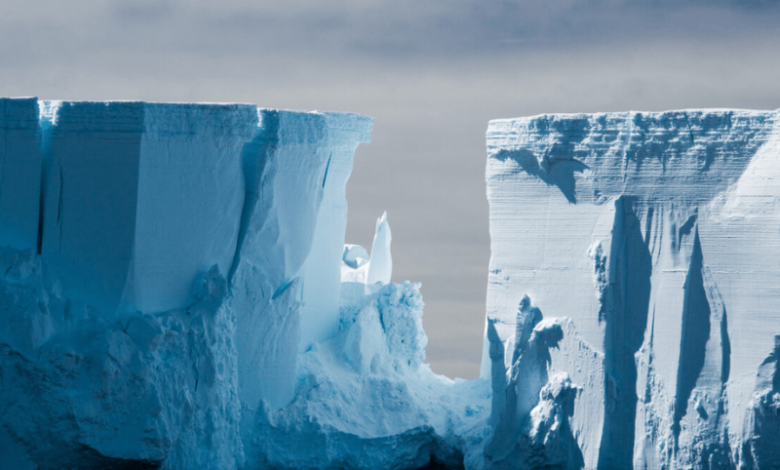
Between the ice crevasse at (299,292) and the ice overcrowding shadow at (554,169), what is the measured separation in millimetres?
17

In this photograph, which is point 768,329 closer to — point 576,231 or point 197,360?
point 576,231

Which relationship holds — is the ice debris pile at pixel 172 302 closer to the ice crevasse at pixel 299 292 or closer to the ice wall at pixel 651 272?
the ice crevasse at pixel 299 292

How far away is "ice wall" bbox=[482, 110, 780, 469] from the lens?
38.9 ft

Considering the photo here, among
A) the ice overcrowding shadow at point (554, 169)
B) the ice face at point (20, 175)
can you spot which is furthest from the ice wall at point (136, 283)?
the ice overcrowding shadow at point (554, 169)

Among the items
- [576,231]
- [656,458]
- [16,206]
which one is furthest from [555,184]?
[16,206]

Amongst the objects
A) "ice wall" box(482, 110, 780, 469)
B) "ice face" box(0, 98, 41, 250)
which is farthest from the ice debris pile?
"ice wall" box(482, 110, 780, 469)

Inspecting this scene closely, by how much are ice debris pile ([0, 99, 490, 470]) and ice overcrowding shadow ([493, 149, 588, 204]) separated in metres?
1.87

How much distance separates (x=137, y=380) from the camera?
11.8m

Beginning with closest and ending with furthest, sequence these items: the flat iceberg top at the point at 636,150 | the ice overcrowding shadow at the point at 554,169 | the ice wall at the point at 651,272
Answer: the ice wall at the point at 651,272 < the flat iceberg top at the point at 636,150 < the ice overcrowding shadow at the point at 554,169

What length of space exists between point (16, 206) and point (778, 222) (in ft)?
20.0

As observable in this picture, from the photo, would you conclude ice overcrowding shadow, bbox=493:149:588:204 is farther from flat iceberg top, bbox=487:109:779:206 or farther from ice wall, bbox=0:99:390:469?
ice wall, bbox=0:99:390:469

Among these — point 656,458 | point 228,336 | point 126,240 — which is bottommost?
point 656,458

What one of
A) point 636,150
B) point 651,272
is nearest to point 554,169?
point 636,150

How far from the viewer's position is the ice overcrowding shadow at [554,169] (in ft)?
40.9
